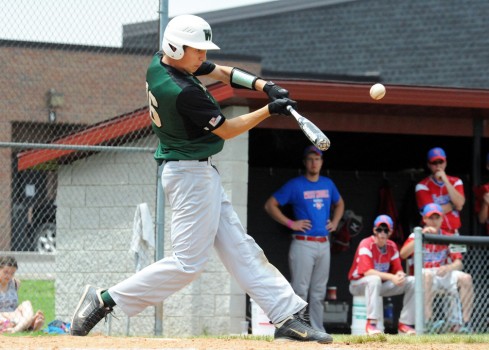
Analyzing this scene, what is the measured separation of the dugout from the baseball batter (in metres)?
4.03

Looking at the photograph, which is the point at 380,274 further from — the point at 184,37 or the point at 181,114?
the point at 184,37

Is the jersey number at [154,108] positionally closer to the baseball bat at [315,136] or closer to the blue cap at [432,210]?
the baseball bat at [315,136]

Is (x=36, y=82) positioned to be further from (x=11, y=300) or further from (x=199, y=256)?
(x=199, y=256)

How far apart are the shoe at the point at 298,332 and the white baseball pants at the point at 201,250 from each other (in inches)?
2.2

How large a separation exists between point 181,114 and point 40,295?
8.69 meters

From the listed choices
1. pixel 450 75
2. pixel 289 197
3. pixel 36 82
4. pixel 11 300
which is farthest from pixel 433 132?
pixel 450 75

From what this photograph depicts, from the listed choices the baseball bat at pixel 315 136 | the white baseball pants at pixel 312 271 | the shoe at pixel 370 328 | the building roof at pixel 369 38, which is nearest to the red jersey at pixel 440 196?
the white baseball pants at pixel 312 271

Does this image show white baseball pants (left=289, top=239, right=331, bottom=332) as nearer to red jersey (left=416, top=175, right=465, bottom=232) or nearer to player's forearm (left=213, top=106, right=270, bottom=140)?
red jersey (left=416, top=175, right=465, bottom=232)

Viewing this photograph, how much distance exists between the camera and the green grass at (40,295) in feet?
46.5

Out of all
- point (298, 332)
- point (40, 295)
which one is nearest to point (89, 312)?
point (298, 332)

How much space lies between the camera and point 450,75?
2800 centimetres

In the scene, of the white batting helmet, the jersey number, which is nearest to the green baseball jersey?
the jersey number

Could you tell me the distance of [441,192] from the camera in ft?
39.5

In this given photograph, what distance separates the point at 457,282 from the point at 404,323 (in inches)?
25.4
